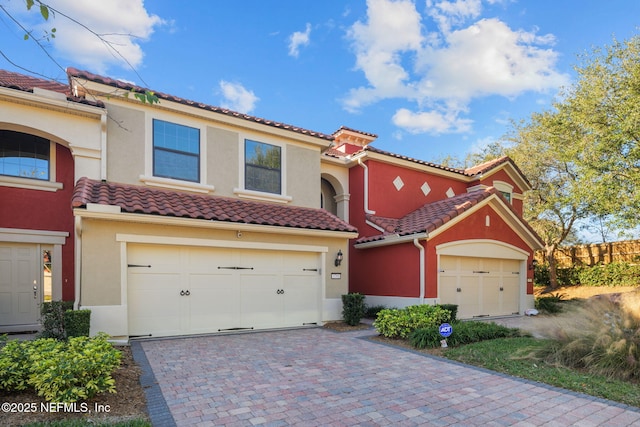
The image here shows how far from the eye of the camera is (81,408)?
4.16 m

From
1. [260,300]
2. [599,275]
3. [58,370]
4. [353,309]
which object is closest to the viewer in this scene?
[58,370]

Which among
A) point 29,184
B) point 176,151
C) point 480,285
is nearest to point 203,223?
point 176,151

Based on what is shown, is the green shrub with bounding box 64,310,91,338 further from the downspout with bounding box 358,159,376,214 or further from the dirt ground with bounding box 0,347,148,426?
the downspout with bounding box 358,159,376,214

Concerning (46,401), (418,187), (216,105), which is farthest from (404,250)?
(46,401)

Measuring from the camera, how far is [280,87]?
14.0 metres

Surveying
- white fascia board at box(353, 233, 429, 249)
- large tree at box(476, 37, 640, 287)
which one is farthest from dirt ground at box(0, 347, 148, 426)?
large tree at box(476, 37, 640, 287)

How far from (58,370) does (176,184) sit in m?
6.19

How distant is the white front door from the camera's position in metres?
9.21

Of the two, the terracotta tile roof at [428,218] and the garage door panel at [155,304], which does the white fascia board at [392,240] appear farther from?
the garage door panel at [155,304]

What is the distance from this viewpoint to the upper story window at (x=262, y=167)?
36.0ft

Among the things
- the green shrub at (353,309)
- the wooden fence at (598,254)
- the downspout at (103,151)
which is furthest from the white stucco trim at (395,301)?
the wooden fence at (598,254)

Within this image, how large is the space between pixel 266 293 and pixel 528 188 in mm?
15146

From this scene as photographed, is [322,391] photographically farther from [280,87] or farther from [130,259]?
[280,87]

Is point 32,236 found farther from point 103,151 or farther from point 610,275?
point 610,275
